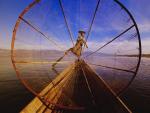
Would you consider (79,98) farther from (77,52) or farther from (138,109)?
(77,52)

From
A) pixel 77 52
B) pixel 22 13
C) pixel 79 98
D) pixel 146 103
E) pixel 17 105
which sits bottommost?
pixel 146 103

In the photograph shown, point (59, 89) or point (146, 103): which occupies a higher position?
point (59, 89)

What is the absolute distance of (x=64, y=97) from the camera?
7.21 metres

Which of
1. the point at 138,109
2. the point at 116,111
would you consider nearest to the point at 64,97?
the point at 116,111

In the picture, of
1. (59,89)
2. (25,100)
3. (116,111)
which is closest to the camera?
(116,111)

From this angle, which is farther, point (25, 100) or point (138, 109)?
point (25, 100)

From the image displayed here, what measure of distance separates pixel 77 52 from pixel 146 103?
231 inches

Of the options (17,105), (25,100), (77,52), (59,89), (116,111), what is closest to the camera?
(116,111)

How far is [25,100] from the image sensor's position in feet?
33.9

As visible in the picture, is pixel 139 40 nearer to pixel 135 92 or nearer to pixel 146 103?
pixel 146 103

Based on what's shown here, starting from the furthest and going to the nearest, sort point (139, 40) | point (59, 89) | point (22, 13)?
point (59, 89), point (139, 40), point (22, 13)

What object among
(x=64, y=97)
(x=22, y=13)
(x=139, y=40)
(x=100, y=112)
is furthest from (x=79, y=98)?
(x=22, y=13)

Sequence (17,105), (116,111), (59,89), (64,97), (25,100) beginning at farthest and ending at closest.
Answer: (25,100), (17,105), (59,89), (64,97), (116,111)

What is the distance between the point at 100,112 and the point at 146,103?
223 inches
